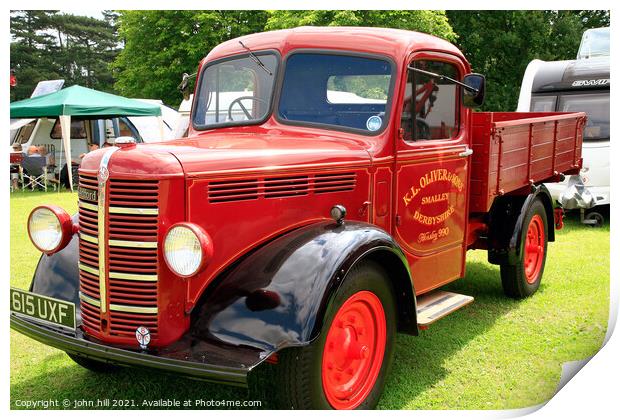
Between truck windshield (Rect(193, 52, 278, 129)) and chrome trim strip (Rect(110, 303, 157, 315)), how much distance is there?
1.70 m

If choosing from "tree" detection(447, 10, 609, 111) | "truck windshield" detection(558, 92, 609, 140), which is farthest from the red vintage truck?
"truck windshield" detection(558, 92, 609, 140)

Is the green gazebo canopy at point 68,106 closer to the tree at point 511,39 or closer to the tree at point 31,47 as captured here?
the tree at point 31,47

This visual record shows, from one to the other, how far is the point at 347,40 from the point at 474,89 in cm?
99

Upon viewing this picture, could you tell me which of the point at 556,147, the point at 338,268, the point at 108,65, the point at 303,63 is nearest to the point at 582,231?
the point at 556,147

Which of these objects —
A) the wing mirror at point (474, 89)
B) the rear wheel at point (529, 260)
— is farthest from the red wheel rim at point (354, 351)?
the rear wheel at point (529, 260)

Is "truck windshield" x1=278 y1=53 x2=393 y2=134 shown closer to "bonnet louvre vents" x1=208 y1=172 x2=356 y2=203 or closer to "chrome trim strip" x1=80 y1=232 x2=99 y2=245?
"bonnet louvre vents" x1=208 y1=172 x2=356 y2=203

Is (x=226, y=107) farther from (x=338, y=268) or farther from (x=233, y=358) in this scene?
(x=233, y=358)

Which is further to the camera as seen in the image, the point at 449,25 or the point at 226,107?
the point at 449,25

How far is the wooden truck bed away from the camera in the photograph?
508cm

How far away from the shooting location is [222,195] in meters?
3.14

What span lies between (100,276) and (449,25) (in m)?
4.96

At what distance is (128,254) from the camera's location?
9.75 feet

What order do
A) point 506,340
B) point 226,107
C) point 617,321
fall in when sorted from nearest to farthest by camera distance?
point 226,107
point 506,340
point 617,321

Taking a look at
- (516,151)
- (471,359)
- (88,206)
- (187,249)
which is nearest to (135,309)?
(187,249)
